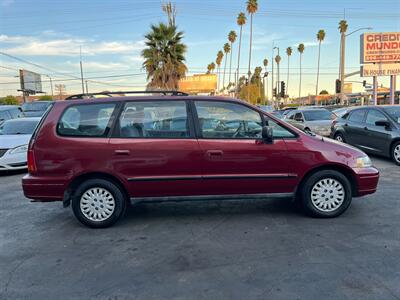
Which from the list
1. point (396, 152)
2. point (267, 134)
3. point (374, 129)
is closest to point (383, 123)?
point (374, 129)

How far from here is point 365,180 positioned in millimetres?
4758

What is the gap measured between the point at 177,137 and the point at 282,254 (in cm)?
192

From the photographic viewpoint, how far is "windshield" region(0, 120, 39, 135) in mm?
9672

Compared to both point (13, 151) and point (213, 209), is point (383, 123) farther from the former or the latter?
point (13, 151)

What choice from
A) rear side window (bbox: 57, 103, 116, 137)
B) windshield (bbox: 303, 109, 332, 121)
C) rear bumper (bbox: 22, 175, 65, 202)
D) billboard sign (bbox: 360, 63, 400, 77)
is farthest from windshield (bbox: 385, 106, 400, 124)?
Result: billboard sign (bbox: 360, 63, 400, 77)

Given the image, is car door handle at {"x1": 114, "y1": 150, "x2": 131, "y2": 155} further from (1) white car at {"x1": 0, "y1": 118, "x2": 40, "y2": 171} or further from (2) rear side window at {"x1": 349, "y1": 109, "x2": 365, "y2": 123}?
(2) rear side window at {"x1": 349, "y1": 109, "x2": 365, "y2": 123}

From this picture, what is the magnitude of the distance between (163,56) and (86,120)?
71.9 feet

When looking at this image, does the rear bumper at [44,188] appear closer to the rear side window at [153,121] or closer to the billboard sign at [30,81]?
the rear side window at [153,121]

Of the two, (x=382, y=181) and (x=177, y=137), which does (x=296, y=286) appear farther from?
(x=382, y=181)

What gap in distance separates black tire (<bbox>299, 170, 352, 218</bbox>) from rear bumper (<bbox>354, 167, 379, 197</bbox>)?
154 mm

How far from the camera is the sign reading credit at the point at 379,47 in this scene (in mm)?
24719

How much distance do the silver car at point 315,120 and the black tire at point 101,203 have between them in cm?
1016

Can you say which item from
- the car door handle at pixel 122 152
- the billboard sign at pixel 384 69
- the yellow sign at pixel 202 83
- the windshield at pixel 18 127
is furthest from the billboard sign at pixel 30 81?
the car door handle at pixel 122 152

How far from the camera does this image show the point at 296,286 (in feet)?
9.97
